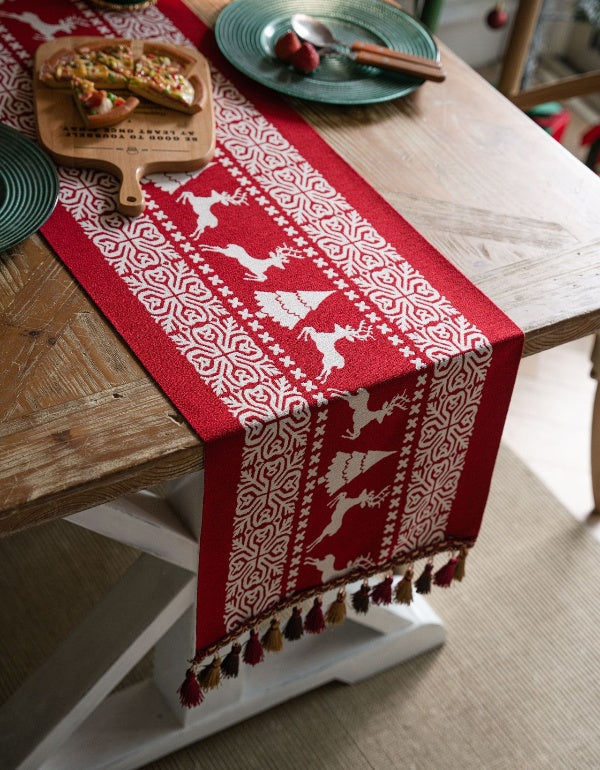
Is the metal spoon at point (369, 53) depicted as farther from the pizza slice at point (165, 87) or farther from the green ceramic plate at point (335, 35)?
the pizza slice at point (165, 87)

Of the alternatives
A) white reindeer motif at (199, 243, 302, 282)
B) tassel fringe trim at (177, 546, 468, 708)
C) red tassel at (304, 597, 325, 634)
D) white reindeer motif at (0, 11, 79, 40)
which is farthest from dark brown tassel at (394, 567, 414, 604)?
white reindeer motif at (0, 11, 79, 40)

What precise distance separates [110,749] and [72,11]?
107cm

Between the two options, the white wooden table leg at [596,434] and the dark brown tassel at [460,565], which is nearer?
the dark brown tassel at [460,565]

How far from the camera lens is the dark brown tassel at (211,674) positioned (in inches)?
49.9

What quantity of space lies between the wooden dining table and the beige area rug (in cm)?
19

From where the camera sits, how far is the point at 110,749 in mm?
1466

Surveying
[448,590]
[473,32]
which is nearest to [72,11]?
[448,590]

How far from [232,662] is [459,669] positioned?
53 cm

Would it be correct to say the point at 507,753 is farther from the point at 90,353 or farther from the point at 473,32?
the point at 473,32

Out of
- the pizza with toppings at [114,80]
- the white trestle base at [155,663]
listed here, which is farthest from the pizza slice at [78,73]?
the white trestle base at [155,663]

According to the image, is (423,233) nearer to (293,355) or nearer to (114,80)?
(293,355)

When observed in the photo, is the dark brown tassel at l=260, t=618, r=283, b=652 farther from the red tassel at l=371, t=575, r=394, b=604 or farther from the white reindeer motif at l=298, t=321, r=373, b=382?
the white reindeer motif at l=298, t=321, r=373, b=382

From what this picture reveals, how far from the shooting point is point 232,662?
1.30 meters

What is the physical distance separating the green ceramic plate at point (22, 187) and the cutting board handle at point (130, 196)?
75 mm
